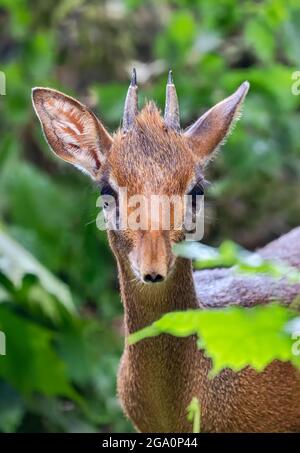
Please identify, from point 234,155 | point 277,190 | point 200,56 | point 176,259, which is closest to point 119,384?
point 176,259

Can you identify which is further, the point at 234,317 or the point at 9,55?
the point at 9,55

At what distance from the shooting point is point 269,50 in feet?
24.4

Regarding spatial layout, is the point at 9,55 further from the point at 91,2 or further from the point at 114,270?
the point at 114,270

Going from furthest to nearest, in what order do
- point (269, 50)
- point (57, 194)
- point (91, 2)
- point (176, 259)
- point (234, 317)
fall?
point (91, 2) < point (57, 194) < point (269, 50) < point (176, 259) < point (234, 317)

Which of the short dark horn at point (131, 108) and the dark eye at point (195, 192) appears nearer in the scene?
the dark eye at point (195, 192)

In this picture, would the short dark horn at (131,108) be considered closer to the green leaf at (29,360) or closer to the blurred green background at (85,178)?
the blurred green background at (85,178)

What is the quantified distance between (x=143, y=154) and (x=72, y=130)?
15.4 inches

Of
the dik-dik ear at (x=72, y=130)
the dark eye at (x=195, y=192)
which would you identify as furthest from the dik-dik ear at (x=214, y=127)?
the dik-dik ear at (x=72, y=130)

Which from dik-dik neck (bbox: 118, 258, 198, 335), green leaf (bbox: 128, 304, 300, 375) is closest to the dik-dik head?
dik-dik neck (bbox: 118, 258, 198, 335)

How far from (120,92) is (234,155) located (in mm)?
820

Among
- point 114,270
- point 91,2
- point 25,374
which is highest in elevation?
point 91,2

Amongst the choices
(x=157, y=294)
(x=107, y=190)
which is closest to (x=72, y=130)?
(x=107, y=190)

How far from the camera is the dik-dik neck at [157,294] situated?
4262 mm

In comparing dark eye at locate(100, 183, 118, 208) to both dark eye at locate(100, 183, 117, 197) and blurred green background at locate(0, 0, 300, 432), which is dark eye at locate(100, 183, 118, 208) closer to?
dark eye at locate(100, 183, 117, 197)
